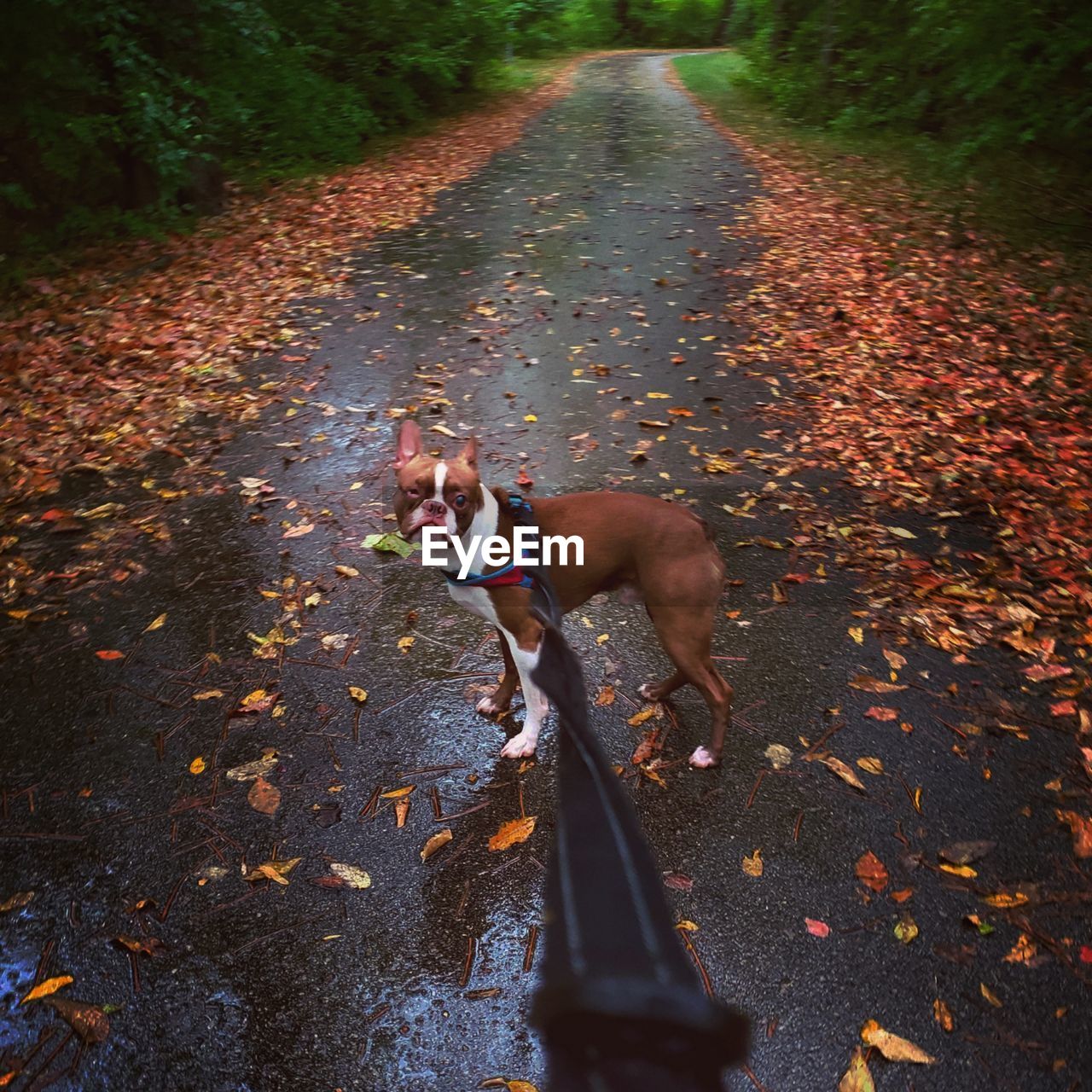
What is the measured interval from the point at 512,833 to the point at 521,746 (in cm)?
42

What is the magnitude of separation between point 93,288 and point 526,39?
95.0ft

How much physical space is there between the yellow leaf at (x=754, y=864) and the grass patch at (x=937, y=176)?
29.1ft

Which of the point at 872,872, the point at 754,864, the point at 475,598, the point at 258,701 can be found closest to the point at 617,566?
the point at 475,598

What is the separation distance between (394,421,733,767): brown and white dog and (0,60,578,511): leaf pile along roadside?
414 cm

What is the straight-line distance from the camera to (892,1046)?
7.90 ft

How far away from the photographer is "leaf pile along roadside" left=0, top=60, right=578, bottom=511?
6324 millimetres

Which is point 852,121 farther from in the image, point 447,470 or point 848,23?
point 447,470

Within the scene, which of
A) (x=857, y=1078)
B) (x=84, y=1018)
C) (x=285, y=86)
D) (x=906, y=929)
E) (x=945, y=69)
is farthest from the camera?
(x=285, y=86)

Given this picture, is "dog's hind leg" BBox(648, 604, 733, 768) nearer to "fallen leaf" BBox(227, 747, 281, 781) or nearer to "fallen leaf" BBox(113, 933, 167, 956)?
"fallen leaf" BBox(227, 747, 281, 781)

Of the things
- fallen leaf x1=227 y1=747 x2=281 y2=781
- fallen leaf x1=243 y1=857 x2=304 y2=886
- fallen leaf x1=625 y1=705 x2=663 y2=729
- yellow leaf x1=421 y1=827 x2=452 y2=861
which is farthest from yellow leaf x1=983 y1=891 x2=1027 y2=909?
fallen leaf x1=227 y1=747 x2=281 y2=781

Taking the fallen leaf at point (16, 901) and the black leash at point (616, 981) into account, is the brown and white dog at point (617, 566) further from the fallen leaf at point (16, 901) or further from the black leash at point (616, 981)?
the fallen leaf at point (16, 901)

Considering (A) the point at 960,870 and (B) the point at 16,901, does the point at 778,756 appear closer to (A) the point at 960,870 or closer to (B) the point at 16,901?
(A) the point at 960,870

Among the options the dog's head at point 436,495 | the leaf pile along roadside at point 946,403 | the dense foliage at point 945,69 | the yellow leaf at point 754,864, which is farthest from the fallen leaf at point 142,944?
the dense foliage at point 945,69

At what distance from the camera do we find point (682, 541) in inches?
126
